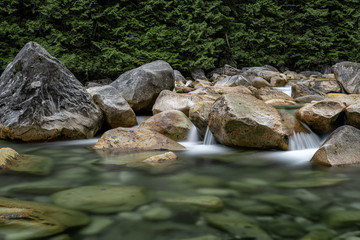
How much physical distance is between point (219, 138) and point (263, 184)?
6.13ft

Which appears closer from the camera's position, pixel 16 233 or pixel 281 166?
pixel 16 233

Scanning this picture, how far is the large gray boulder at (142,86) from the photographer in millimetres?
6773

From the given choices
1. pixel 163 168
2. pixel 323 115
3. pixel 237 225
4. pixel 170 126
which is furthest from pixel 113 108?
pixel 237 225

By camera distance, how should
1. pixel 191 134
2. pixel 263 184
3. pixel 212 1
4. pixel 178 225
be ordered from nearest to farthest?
pixel 178 225 → pixel 263 184 → pixel 191 134 → pixel 212 1

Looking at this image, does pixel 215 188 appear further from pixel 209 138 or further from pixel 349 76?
pixel 349 76

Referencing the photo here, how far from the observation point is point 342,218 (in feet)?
5.99

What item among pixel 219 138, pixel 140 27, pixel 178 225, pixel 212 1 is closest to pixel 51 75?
pixel 219 138

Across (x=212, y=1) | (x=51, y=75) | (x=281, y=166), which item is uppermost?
(x=212, y=1)

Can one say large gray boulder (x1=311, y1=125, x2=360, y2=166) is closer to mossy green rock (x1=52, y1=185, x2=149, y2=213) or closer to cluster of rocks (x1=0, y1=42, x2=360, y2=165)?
cluster of rocks (x1=0, y1=42, x2=360, y2=165)

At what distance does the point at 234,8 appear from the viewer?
1984cm

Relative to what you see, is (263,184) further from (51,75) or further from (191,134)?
(51,75)

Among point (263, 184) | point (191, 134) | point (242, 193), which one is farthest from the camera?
point (191, 134)

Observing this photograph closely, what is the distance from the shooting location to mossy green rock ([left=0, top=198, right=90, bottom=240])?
1.50 meters

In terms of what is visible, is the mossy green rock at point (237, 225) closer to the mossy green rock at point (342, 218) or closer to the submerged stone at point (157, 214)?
the submerged stone at point (157, 214)
